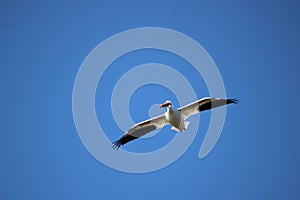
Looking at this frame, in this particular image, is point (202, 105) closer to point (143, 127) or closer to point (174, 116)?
point (174, 116)

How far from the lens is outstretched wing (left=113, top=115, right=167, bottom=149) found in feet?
56.4

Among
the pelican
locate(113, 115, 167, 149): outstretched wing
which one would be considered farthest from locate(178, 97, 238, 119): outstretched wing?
locate(113, 115, 167, 149): outstretched wing

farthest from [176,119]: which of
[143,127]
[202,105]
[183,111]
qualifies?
[143,127]

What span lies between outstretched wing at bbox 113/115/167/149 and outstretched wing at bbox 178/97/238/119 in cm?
76

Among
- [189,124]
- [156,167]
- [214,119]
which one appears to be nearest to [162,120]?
[189,124]

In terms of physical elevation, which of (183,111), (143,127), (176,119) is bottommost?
(176,119)

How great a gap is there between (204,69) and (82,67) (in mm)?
6387

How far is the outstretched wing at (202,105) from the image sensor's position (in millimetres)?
16516

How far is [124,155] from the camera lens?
22188 millimetres

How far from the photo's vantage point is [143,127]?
17.4 meters

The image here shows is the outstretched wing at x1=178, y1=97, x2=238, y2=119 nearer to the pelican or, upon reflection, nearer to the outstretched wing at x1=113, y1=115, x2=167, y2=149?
the pelican

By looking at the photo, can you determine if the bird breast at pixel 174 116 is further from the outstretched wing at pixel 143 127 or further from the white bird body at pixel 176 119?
the outstretched wing at pixel 143 127

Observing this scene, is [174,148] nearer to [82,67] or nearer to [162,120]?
[162,120]

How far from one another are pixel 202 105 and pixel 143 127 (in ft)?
7.10
